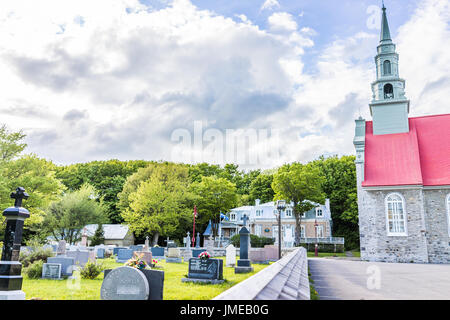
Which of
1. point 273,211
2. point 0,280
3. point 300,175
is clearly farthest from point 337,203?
point 0,280

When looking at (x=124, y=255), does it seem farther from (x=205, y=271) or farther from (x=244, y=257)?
(x=205, y=271)

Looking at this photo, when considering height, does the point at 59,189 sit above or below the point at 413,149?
below

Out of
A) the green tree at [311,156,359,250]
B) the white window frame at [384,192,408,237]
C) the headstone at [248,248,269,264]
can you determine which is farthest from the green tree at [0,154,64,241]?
the green tree at [311,156,359,250]

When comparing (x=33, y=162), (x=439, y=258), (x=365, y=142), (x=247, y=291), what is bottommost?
(x=439, y=258)

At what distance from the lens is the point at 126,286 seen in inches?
242

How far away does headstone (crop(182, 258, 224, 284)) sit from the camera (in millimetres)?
11582

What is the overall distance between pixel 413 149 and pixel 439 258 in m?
8.63

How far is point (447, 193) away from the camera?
23359 millimetres

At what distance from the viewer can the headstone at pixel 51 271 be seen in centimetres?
1227

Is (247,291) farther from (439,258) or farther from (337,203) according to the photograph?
(337,203)

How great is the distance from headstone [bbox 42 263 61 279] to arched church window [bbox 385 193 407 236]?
875 inches

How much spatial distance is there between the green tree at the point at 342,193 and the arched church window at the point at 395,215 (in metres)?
21.4

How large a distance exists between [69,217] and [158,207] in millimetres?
10032

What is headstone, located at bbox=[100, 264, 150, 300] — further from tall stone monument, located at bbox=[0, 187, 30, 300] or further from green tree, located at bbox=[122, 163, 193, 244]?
green tree, located at bbox=[122, 163, 193, 244]
